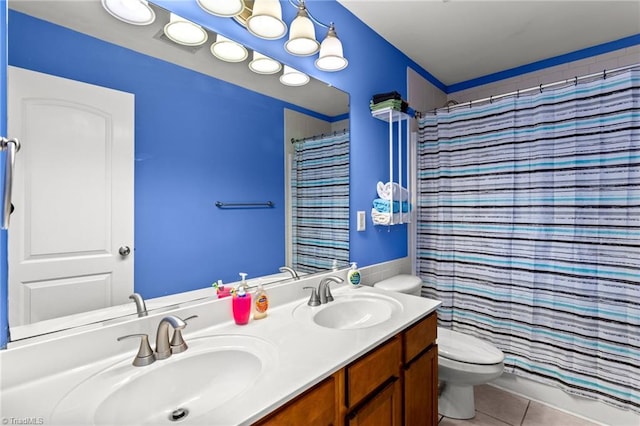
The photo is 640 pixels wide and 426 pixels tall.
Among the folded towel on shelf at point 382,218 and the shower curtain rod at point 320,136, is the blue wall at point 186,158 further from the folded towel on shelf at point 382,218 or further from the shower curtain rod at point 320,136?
the folded towel on shelf at point 382,218

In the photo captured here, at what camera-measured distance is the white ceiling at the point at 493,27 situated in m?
1.83

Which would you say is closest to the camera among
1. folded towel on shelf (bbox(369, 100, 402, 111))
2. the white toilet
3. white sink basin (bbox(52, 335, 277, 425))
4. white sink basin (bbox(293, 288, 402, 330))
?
white sink basin (bbox(52, 335, 277, 425))

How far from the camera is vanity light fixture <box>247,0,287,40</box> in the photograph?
3.94ft

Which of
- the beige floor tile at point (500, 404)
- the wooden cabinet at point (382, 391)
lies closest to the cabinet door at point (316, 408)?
the wooden cabinet at point (382, 391)

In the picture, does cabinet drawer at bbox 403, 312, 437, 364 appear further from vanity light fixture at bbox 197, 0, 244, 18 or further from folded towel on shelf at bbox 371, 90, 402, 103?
vanity light fixture at bbox 197, 0, 244, 18

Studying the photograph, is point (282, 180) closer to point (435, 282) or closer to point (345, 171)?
point (345, 171)

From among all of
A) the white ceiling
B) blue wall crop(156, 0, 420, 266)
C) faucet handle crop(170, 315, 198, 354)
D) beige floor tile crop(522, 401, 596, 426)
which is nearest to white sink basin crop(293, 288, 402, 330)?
blue wall crop(156, 0, 420, 266)

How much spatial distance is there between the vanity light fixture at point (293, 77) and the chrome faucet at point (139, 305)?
1.13 metres

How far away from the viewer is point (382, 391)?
110 cm

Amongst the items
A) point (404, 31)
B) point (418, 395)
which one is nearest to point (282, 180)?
point (418, 395)

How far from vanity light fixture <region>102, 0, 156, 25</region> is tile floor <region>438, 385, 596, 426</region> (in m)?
2.44

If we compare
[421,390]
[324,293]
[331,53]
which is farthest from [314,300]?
[331,53]

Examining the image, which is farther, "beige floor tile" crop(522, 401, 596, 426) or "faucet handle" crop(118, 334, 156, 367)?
"beige floor tile" crop(522, 401, 596, 426)

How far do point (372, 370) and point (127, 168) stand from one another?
1078 millimetres
